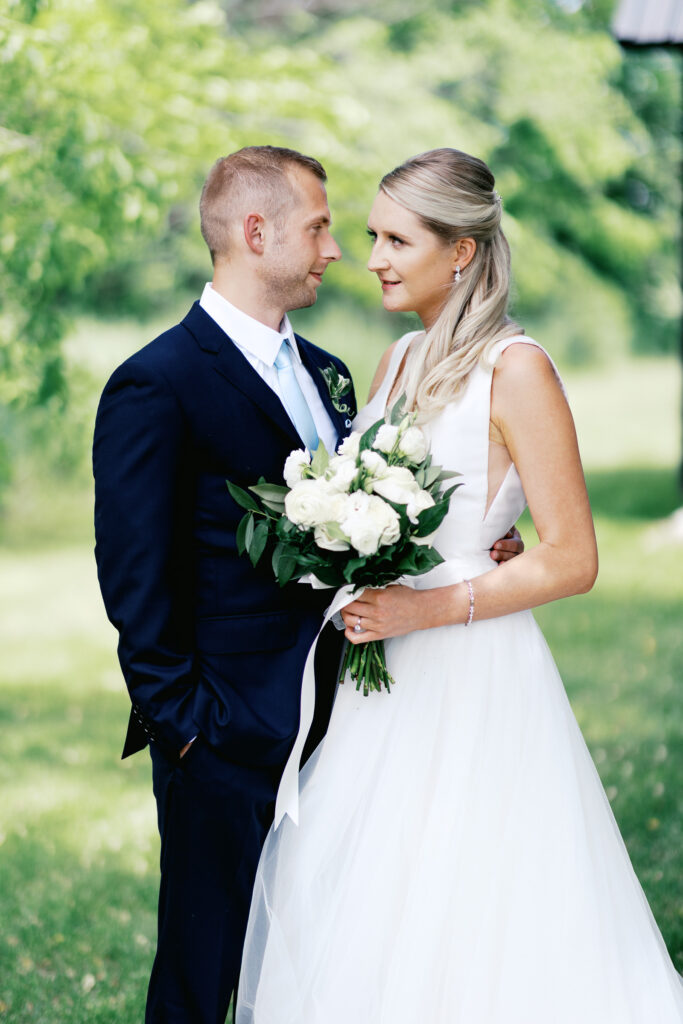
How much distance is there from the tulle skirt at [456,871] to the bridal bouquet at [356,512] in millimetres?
520

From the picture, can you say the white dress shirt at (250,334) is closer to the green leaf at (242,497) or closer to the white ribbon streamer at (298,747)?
the green leaf at (242,497)

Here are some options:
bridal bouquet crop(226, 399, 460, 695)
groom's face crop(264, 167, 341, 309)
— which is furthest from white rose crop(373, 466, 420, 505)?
groom's face crop(264, 167, 341, 309)

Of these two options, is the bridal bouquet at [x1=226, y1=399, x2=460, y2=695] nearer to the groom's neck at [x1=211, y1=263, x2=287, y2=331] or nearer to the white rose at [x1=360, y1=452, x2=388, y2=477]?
the white rose at [x1=360, y1=452, x2=388, y2=477]

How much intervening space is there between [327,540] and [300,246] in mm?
1020

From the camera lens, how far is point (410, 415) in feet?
9.51

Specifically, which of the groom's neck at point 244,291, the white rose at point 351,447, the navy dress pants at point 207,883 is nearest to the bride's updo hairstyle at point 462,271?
the white rose at point 351,447

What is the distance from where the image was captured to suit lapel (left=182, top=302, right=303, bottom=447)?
122 inches

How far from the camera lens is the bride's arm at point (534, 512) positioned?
3.01m

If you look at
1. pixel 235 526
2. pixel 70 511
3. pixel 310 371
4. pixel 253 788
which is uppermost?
pixel 310 371

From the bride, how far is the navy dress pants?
0.08 meters

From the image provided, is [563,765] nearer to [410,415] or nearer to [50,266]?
[410,415]

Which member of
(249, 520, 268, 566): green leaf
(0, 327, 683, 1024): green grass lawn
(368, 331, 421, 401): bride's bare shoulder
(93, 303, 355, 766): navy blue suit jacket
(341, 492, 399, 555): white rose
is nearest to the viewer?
(341, 492, 399, 555): white rose

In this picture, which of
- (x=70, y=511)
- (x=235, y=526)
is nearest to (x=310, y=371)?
(x=235, y=526)

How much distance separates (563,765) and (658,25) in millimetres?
4462
